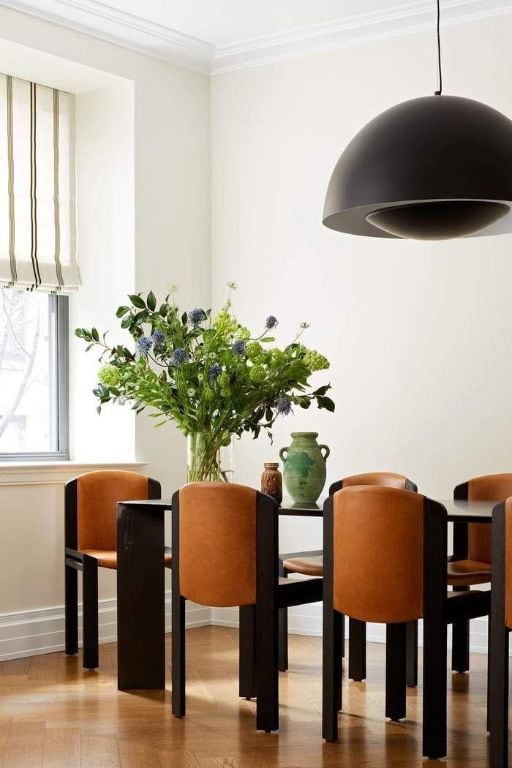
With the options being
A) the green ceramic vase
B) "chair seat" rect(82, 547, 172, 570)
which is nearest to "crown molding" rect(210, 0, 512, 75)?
the green ceramic vase

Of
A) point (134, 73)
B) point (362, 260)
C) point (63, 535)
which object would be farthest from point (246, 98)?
point (63, 535)

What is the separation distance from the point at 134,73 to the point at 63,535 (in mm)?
2478

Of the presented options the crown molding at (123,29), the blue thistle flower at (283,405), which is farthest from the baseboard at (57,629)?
the crown molding at (123,29)

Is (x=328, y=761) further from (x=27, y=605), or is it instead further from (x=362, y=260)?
(x=362, y=260)

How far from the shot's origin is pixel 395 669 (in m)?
3.99

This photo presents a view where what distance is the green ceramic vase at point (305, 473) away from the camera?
4.61 meters

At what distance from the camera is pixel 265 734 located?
385cm

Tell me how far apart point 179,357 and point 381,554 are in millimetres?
1238

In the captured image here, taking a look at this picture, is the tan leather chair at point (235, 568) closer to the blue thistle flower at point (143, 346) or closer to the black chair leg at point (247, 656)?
the black chair leg at point (247, 656)

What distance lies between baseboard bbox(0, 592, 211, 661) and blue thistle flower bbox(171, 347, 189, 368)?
1.70 meters

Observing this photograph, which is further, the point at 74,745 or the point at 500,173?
the point at 74,745

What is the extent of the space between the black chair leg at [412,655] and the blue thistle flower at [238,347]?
1448 millimetres

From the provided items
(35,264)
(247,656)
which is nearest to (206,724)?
(247,656)

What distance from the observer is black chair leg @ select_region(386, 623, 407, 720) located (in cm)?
395
